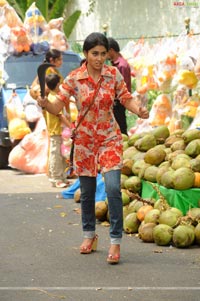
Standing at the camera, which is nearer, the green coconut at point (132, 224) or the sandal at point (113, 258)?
the sandal at point (113, 258)

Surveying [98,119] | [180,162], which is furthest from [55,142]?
[98,119]

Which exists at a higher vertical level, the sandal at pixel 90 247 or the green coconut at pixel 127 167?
the green coconut at pixel 127 167

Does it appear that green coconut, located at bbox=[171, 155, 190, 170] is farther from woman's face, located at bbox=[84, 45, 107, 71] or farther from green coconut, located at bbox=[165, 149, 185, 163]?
woman's face, located at bbox=[84, 45, 107, 71]

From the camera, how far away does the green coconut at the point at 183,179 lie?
328 inches

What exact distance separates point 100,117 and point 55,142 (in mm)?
5151

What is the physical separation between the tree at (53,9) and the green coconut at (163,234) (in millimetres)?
18472

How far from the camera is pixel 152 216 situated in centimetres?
820

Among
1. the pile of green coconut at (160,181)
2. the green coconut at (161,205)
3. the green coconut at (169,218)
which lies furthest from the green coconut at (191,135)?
the green coconut at (169,218)

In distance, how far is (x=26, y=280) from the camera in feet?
21.7

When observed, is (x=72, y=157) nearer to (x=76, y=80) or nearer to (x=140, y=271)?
(x=76, y=80)

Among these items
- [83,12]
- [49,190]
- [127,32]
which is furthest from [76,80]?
[83,12]

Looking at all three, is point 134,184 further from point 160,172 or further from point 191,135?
point 191,135

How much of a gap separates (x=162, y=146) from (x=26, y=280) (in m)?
3.06

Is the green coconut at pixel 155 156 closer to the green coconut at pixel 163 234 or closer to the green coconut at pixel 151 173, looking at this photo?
the green coconut at pixel 151 173
